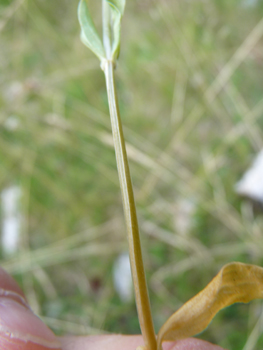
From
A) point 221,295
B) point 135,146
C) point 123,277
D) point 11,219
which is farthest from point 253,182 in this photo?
point 11,219

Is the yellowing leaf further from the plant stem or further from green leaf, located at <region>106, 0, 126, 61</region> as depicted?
green leaf, located at <region>106, 0, 126, 61</region>

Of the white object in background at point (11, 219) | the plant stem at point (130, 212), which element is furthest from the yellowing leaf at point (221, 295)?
the white object in background at point (11, 219)

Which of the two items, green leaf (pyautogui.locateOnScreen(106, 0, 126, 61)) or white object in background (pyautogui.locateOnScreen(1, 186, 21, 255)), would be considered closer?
green leaf (pyautogui.locateOnScreen(106, 0, 126, 61))

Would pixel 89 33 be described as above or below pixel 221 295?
above

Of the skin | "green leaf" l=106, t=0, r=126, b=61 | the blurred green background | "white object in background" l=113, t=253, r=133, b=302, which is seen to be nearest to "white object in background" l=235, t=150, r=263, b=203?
the blurred green background

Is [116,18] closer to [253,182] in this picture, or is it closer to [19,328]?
[19,328]

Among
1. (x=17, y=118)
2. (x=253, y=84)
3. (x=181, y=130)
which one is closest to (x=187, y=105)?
(x=181, y=130)

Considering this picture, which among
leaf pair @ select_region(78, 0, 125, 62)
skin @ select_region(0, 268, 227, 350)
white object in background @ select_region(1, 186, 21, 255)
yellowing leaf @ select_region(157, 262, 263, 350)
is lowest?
white object in background @ select_region(1, 186, 21, 255)
